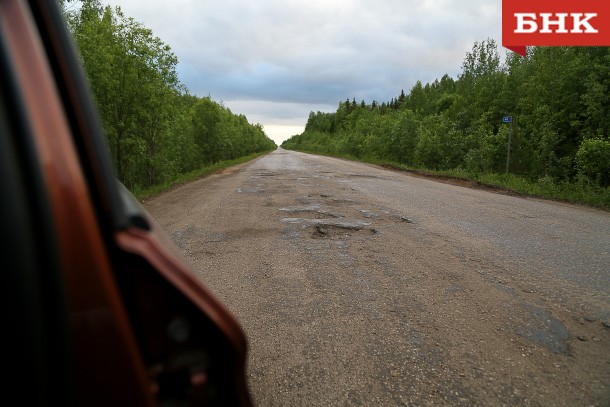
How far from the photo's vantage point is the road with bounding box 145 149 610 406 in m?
2.21

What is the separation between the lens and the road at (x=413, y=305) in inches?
87.1

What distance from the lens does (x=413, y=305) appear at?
3178 millimetres

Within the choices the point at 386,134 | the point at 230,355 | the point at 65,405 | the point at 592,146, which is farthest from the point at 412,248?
the point at 386,134

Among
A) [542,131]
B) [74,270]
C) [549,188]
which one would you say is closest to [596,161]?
[549,188]

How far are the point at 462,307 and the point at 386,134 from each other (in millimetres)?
29855

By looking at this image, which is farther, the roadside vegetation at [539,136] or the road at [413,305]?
the roadside vegetation at [539,136]

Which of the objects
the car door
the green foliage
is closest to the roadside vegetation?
the green foliage

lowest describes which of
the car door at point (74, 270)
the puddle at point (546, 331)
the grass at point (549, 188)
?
the grass at point (549, 188)

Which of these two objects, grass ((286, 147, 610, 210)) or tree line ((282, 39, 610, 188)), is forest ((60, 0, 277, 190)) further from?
tree line ((282, 39, 610, 188))

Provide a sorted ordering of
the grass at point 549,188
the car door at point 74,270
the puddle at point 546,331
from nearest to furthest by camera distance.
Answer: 1. the car door at point 74,270
2. the puddle at point 546,331
3. the grass at point 549,188

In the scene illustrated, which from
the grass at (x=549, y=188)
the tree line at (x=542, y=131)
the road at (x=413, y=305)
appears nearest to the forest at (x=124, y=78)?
the road at (x=413, y=305)

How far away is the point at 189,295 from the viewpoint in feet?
2.72

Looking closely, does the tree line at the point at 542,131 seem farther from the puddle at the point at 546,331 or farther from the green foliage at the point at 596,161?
the puddle at the point at 546,331

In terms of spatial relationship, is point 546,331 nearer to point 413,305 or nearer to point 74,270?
point 413,305
